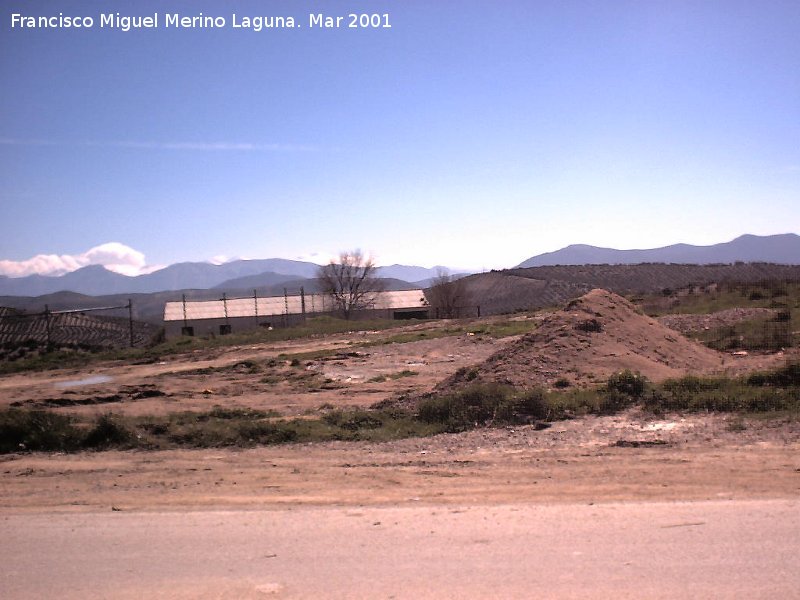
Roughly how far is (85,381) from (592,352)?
17186 millimetres

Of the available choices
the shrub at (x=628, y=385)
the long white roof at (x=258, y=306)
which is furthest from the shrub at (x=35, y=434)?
the long white roof at (x=258, y=306)

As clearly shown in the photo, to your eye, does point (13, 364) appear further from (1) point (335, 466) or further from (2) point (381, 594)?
(2) point (381, 594)

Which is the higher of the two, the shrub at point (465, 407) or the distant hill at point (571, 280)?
the distant hill at point (571, 280)

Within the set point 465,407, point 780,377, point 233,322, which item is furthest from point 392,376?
point 233,322

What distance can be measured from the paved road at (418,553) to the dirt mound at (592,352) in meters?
7.40

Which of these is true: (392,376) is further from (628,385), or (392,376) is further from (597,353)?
(628,385)

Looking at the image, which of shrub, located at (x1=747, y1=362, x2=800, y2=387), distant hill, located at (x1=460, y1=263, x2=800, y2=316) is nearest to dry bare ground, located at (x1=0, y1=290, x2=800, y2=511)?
shrub, located at (x1=747, y1=362, x2=800, y2=387)

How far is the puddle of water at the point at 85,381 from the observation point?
22469 mm

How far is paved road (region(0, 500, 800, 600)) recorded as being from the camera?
502 centimetres

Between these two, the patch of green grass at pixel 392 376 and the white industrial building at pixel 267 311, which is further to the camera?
the white industrial building at pixel 267 311

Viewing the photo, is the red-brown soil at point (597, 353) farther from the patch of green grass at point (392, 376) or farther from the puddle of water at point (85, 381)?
the puddle of water at point (85, 381)

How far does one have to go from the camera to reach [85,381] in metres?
23.6

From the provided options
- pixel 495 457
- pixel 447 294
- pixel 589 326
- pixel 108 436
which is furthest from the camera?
pixel 447 294

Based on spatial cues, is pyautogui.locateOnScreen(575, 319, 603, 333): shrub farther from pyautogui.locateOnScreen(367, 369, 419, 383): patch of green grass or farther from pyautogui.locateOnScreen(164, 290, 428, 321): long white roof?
pyautogui.locateOnScreen(164, 290, 428, 321): long white roof
